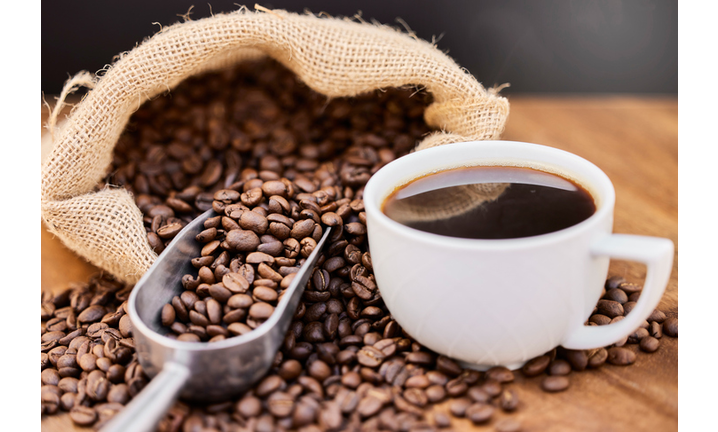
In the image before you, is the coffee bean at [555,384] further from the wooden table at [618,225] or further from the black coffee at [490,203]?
the black coffee at [490,203]

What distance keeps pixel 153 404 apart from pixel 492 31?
197 cm

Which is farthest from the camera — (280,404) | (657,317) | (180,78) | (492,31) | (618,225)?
(492,31)

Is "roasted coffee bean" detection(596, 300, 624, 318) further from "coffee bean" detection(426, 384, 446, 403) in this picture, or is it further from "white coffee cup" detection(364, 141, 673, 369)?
"coffee bean" detection(426, 384, 446, 403)

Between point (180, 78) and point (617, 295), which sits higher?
point (180, 78)

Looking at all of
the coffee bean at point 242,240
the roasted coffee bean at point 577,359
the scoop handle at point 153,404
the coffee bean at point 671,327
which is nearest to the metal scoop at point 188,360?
the scoop handle at point 153,404

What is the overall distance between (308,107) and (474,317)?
3.07 feet

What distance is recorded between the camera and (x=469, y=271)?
0.79 meters

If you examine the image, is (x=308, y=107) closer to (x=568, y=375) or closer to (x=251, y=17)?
(x=251, y=17)

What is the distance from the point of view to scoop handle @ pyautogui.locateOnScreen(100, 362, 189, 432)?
73cm

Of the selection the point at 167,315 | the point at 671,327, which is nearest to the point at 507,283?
the point at 671,327

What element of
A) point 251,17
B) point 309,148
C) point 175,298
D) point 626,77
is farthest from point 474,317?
point 626,77

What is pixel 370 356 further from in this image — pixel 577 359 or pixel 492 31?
pixel 492 31

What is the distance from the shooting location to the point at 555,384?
0.92m

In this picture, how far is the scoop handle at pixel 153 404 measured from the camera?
2.39 ft
